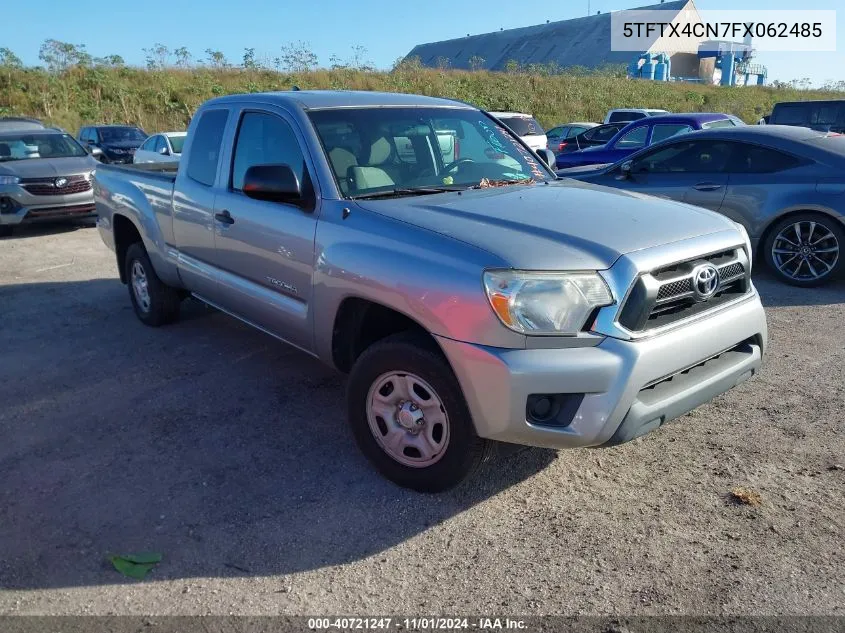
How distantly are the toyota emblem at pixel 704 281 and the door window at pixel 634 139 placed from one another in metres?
10.4

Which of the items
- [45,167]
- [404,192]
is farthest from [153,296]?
[45,167]

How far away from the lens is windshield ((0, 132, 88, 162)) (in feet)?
39.4

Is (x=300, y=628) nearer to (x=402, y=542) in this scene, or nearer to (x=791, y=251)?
(x=402, y=542)

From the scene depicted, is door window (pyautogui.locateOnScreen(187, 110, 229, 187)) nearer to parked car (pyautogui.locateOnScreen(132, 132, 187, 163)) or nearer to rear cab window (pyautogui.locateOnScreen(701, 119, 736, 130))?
rear cab window (pyautogui.locateOnScreen(701, 119, 736, 130))

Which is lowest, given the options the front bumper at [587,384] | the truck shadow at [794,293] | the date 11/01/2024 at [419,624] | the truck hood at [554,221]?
the truck shadow at [794,293]

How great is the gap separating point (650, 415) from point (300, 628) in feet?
5.33

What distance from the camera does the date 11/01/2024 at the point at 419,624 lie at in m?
2.53

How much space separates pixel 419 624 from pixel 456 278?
1.34 meters

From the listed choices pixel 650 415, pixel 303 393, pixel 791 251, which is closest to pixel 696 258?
pixel 650 415

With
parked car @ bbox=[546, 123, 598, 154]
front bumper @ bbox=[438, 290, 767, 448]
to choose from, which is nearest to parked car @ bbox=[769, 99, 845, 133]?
parked car @ bbox=[546, 123, 598, 154]

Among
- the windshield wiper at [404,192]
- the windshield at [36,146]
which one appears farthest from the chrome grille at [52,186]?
the windshield wiper at [404,192]

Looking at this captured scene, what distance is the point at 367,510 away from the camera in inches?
129

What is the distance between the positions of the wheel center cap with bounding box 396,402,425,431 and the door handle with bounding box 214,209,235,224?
1.86 metres

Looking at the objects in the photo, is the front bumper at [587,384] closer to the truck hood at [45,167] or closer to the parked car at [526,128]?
the truck hood at [45,167]
